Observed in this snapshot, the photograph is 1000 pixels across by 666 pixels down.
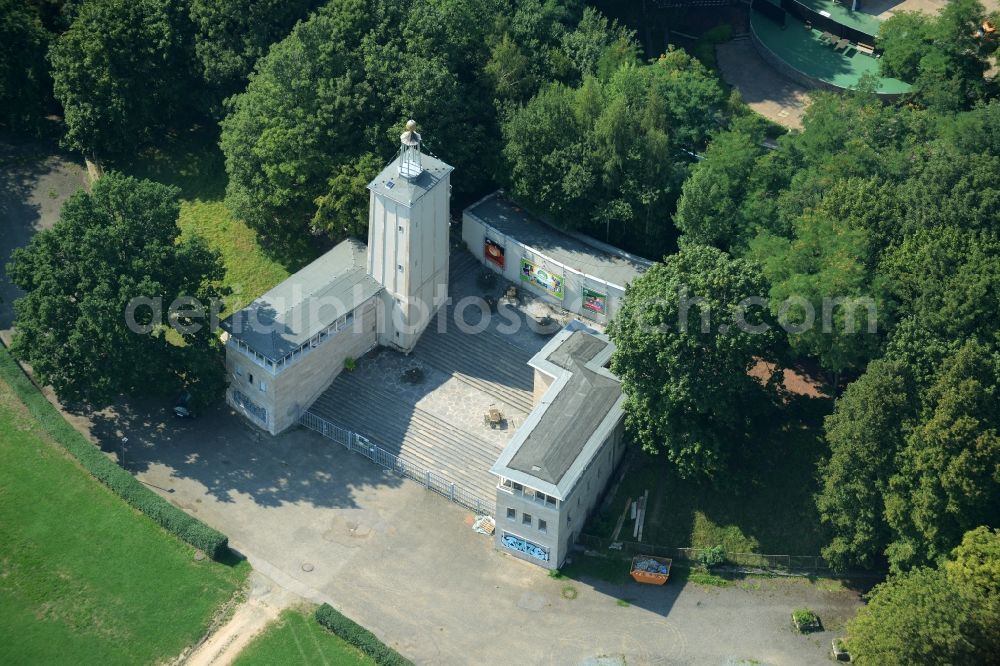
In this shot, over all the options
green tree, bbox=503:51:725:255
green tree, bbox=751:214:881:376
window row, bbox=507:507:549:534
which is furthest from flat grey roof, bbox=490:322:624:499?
green tree, bbox=751:214:881:376

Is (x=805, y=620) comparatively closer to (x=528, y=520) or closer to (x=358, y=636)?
(x=528, y=520)

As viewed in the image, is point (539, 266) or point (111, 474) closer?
point (111, 474)

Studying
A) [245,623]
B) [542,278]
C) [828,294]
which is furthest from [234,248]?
[828,294]

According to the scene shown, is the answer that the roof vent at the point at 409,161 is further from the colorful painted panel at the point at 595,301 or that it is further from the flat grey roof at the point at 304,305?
the colorful painted panel at the point at 595,301

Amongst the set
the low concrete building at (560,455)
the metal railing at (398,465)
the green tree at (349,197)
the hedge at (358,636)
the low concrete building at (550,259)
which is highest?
the green tree at (349,197)

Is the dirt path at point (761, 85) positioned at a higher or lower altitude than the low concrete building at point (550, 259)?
higher

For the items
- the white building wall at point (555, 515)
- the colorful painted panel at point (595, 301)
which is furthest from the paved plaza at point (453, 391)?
the white building wall at point (555, 515)

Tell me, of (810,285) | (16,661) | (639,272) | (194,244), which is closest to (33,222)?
(194,244)
